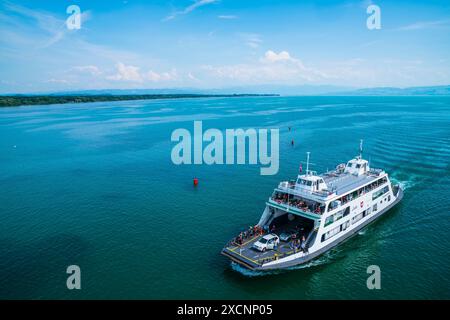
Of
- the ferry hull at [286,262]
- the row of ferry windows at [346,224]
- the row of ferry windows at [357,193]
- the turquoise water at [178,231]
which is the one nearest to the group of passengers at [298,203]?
the row of ferry windows at [357,193]

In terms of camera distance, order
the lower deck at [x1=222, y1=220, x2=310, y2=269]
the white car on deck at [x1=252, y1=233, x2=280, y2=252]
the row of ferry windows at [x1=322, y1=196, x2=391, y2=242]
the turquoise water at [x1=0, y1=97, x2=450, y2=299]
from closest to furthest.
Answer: the turquoise water at [x1=0, y1=97, x2=450, y2=299], the lower deck at [x1=222, y1=220, x2=310, y2=269], the white car on deck at [x1=252, y1=233, x2=280, y2=252], the row of ferry windows at [x1=322, y1=196, x2=391, y2=242]

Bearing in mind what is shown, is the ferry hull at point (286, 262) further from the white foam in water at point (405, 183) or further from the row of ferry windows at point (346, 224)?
the white foam in water at point (405, 183)

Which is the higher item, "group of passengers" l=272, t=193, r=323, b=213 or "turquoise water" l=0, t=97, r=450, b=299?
"group of passengers" l=272, t=193, r=323, b=213

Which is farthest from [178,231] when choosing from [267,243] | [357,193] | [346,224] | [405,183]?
[405,183]

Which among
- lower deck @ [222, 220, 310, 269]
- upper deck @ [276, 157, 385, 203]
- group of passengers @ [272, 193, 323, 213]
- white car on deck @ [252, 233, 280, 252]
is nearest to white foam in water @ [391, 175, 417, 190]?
upper deck @ [276, 157, 385, 203]

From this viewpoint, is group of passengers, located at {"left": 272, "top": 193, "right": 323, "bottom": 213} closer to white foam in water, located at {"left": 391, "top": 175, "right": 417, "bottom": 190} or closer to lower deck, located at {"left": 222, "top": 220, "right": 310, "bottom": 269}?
lower deck, located at {"left": 222, "top": 220, "right": 310, "bottom": 269}
